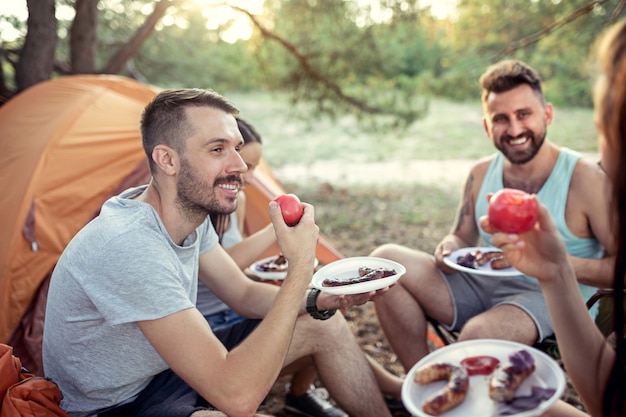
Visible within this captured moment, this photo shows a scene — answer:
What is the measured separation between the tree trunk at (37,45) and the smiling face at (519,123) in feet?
14.3

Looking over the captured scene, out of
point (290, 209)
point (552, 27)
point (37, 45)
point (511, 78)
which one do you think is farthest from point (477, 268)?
point (37, 45)

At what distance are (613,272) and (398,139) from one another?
1407 centimetres

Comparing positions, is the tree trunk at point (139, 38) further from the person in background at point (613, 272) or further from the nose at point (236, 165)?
the person in background at point (613, 272)

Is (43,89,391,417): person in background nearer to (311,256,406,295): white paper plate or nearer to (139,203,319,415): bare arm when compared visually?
(139,203,319,415): bare arm

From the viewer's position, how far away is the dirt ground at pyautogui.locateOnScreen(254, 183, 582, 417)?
450 centimetres

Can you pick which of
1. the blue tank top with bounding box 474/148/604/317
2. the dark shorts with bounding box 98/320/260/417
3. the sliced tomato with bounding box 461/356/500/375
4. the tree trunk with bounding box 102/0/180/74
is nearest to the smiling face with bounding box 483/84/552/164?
the blue tank top with bounding box 474/148/604/317

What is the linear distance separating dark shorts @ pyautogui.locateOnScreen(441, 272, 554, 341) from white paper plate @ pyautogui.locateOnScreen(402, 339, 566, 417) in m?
1.20

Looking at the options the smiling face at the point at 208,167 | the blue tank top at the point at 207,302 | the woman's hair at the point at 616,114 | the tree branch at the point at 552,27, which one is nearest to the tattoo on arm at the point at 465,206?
the tree branch at the point at 552,27

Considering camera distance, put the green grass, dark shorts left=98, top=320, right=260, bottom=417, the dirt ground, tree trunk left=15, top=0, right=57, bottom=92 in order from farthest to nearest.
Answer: the green grass
tree trunk left=15, top=0, right=57, bottom=92
the dirt ground
dark shorts left=98, top=320, right=260, bottom=417

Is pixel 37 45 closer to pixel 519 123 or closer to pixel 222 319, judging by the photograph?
pixel 222 319

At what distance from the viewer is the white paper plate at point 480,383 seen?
1559 millimetres

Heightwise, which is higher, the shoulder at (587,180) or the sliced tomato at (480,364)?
the shoulder at (587,180)

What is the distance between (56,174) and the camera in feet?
13.0

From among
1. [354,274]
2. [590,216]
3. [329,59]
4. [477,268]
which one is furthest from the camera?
[329,59]
